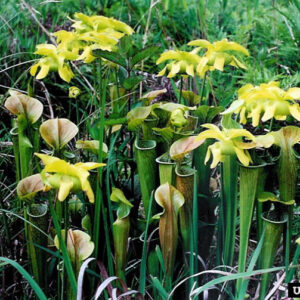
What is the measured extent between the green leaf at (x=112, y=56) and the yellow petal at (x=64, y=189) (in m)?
0.34

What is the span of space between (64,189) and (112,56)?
0.38 m

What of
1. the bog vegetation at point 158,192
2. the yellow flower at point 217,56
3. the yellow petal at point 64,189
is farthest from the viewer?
the yellow flower at point 217,56

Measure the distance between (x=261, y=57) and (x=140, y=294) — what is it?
1.21 metres

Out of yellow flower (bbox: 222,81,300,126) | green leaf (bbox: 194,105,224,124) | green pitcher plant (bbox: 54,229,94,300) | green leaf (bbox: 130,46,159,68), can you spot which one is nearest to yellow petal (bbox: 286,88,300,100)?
yellow flower (bbox: 222,81,300,126)

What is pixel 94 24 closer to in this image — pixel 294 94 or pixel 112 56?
pixel 112 56

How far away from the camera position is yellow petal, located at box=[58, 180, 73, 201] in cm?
75

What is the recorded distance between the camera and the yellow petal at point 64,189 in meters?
0.75

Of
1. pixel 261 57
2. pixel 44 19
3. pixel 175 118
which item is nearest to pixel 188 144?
pixel 175 118

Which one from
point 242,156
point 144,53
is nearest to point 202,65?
point 144,53

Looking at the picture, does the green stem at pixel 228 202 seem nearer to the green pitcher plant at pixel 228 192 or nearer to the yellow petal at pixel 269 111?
the green pitcher plant at pixel 228 192

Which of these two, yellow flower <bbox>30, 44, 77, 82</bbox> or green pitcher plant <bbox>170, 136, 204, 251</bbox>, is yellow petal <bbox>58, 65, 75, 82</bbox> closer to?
yellow flower <bbox>30, 44, 77, 82</bbox>

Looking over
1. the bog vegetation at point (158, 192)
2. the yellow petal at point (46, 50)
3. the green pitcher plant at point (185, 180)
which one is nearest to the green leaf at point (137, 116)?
the bog vegetation at point (158, 192)

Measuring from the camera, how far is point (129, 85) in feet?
3.51

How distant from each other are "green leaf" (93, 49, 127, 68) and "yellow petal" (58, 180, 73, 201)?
344 millimetres
